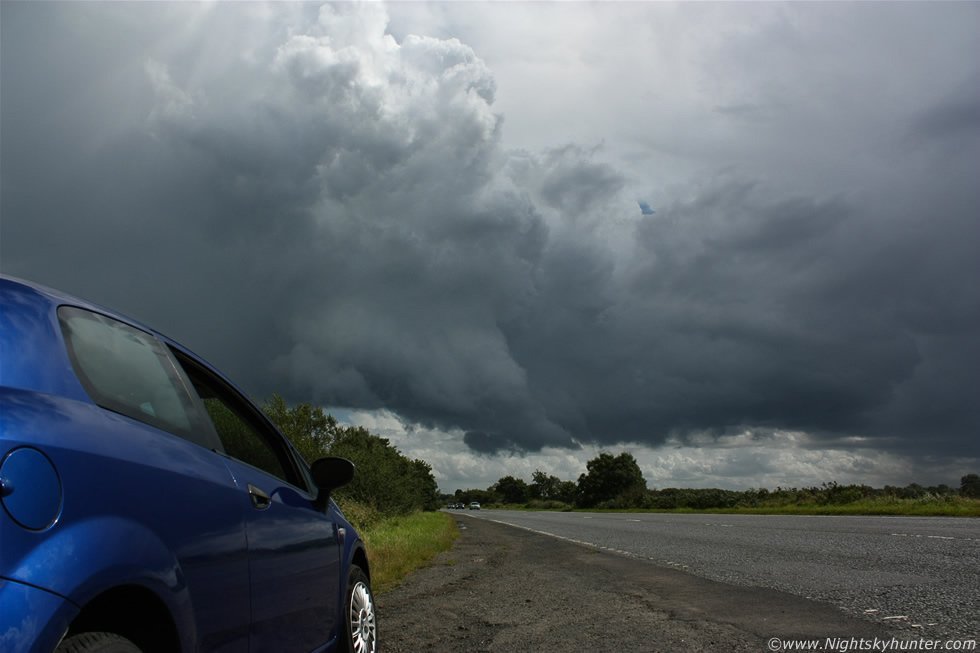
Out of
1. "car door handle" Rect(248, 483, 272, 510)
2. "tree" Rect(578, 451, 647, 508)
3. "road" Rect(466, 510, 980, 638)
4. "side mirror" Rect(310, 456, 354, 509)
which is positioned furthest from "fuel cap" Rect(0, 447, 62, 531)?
"tree" Rect(578, 451, 647, 508)

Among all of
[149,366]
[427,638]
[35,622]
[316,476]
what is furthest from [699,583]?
[35,622]

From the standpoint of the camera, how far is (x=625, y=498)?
67.5 m

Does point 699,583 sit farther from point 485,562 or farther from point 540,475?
point 540,475

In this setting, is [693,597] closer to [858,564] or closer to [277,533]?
[858,564]

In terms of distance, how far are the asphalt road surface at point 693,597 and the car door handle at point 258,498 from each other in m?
2.76

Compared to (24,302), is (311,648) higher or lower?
lower

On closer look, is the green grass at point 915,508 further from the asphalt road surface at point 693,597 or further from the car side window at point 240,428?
the car side window at point 240,428

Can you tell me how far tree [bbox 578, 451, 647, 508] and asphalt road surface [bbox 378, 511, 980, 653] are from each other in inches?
3646

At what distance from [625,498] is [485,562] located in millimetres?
58327

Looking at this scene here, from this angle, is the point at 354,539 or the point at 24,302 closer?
the point at 24,302

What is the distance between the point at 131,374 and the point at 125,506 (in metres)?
0.68

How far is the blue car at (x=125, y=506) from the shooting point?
1.61 m

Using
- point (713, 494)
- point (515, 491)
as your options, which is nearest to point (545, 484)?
point (515, 491)

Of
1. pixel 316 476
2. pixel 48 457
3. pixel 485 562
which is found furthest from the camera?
pixel 485 562
